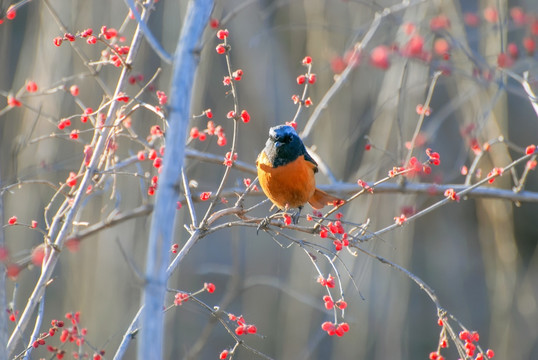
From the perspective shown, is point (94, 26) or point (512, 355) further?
point (512, 355)

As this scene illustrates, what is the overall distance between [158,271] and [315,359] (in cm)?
521

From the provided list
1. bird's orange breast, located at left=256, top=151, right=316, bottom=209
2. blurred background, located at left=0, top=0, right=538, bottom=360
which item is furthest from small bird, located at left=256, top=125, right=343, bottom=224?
blurred background, located at left=0, top=0, right=538, bottom=360

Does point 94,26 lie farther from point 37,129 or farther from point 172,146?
point 172,146

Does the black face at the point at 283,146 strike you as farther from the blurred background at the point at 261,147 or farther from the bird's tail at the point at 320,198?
the blurred background at the point at 261,147

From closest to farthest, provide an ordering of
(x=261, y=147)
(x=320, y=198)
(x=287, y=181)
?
(x=287, y=181) < (x=320, y=198) < (x=261, y=147)

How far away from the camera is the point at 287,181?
2678 millimetres

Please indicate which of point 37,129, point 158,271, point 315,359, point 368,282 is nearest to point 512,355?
point 368,282

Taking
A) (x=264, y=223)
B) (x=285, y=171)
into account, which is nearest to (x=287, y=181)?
(x=285, y=171)

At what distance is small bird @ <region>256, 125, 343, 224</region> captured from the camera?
2.69 metres

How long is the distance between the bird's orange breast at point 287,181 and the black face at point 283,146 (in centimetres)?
3

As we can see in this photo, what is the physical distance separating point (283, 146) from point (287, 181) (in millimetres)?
171

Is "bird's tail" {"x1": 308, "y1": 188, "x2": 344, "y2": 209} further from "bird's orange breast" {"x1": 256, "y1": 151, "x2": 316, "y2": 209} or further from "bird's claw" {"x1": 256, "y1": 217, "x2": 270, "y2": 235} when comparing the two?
"bird's claw" {"x1": 256, "y1": 217, "x2": 270, "y2": 235}

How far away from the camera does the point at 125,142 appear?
474 centimetres

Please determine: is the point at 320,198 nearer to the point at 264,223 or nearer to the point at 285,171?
the point at 285,171
